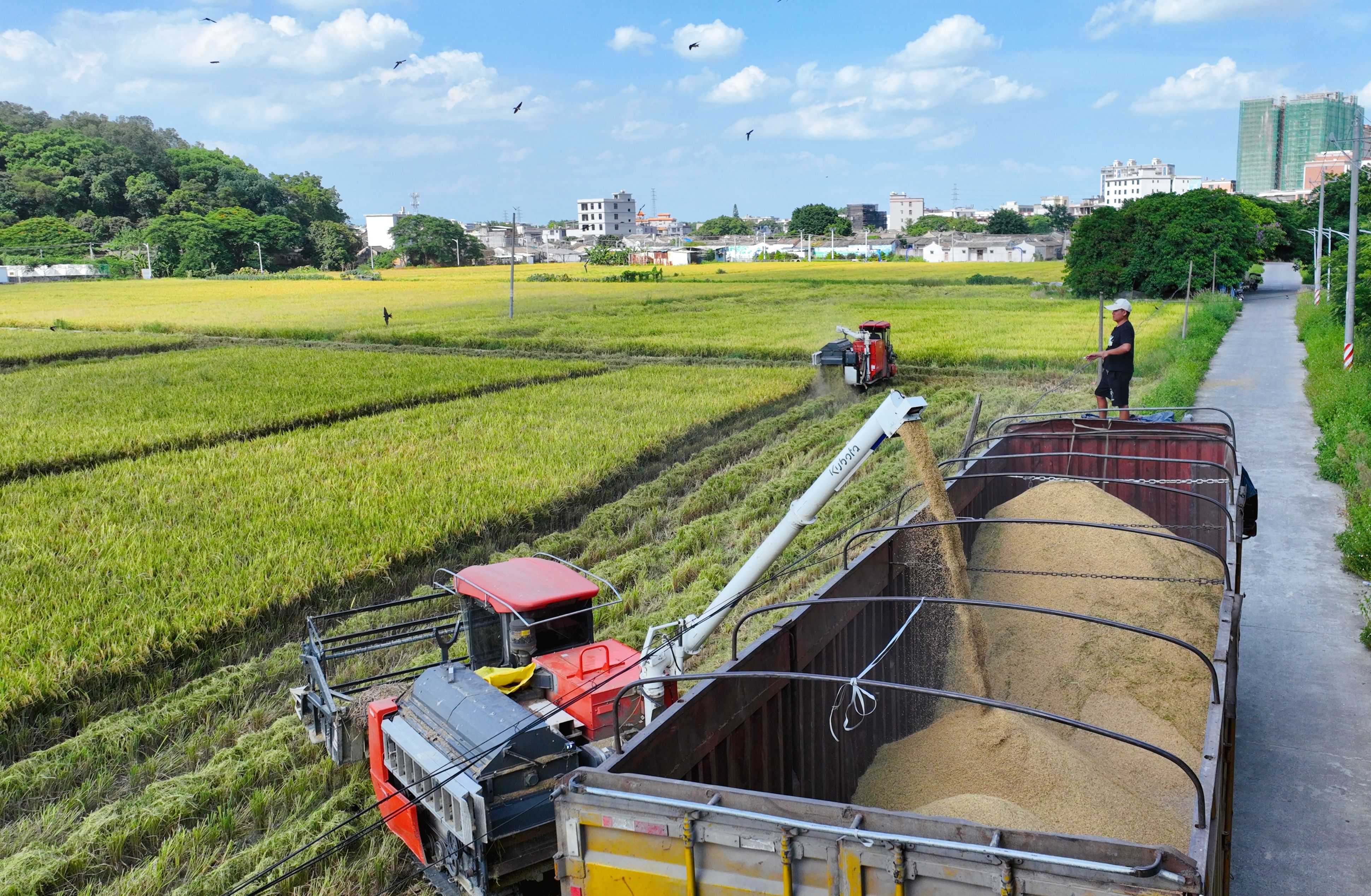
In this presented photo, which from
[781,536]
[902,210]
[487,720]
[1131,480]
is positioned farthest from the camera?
[902,210]


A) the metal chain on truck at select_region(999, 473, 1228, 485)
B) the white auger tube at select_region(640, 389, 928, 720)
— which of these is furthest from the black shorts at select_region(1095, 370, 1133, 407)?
the white auger tube at select_region(640, 389, 928, 720)

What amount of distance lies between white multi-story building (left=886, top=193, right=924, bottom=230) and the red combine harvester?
495 ft

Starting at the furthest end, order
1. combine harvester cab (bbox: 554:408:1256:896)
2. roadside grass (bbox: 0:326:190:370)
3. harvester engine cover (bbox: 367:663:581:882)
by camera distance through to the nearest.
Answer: roadside grass (bbox: 0:326:190:370) → harvester engine cover (bbox: 367:663:581:882) → combine harvester cab (bbox: 554:408:1256:896)

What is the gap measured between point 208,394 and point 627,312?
24834mm

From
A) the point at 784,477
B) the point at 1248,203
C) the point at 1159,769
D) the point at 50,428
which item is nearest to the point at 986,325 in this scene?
the point at 784,477

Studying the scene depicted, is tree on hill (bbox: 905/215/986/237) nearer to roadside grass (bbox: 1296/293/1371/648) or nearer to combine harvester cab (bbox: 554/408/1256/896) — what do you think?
roadside grass (bbox: 1296/293/1371/648)

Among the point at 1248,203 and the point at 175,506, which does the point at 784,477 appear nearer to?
the point at 175,506

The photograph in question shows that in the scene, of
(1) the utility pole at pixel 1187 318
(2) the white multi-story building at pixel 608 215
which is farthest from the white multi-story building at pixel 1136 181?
(1) the utility pole at pixel 1187 318

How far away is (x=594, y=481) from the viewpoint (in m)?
14.1

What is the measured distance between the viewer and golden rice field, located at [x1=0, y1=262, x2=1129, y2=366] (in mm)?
32438

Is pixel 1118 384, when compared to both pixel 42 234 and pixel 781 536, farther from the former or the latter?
pixel 42 234

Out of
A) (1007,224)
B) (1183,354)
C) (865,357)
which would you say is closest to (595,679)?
(865,357)

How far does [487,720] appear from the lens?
5.05 m

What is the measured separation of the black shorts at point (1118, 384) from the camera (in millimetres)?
12562
